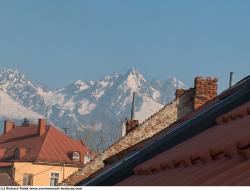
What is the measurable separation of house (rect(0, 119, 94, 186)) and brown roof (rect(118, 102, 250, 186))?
71814 mm

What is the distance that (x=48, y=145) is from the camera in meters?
89.9

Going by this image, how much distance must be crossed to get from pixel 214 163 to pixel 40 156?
270 feet

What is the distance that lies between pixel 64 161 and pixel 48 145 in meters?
4.57

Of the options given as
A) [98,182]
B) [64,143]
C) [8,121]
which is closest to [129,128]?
[98,182]

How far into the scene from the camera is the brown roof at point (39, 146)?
8719 cm

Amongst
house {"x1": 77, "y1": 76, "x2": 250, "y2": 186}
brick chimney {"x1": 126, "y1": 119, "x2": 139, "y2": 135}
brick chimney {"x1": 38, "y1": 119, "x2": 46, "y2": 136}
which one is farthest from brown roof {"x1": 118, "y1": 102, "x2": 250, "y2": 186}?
brick chimney {"x1": 38, "y1": 119, "x2": 46, "y2": 136}

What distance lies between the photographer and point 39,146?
89375 mm

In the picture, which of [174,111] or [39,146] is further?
[39,146]

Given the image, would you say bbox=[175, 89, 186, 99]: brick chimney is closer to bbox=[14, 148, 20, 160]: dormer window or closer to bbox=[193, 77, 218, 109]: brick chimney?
bbox=[193, 77, 218, 109]: brick chimney

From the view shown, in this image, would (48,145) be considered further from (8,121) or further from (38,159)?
(8,121)

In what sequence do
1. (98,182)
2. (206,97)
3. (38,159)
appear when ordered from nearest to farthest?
1. (98,182)
2. (206,97)
3. (38,159)

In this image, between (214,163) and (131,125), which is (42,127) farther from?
(214,163)

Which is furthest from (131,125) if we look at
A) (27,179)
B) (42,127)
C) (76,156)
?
(42,127)

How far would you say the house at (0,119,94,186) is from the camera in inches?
3250
